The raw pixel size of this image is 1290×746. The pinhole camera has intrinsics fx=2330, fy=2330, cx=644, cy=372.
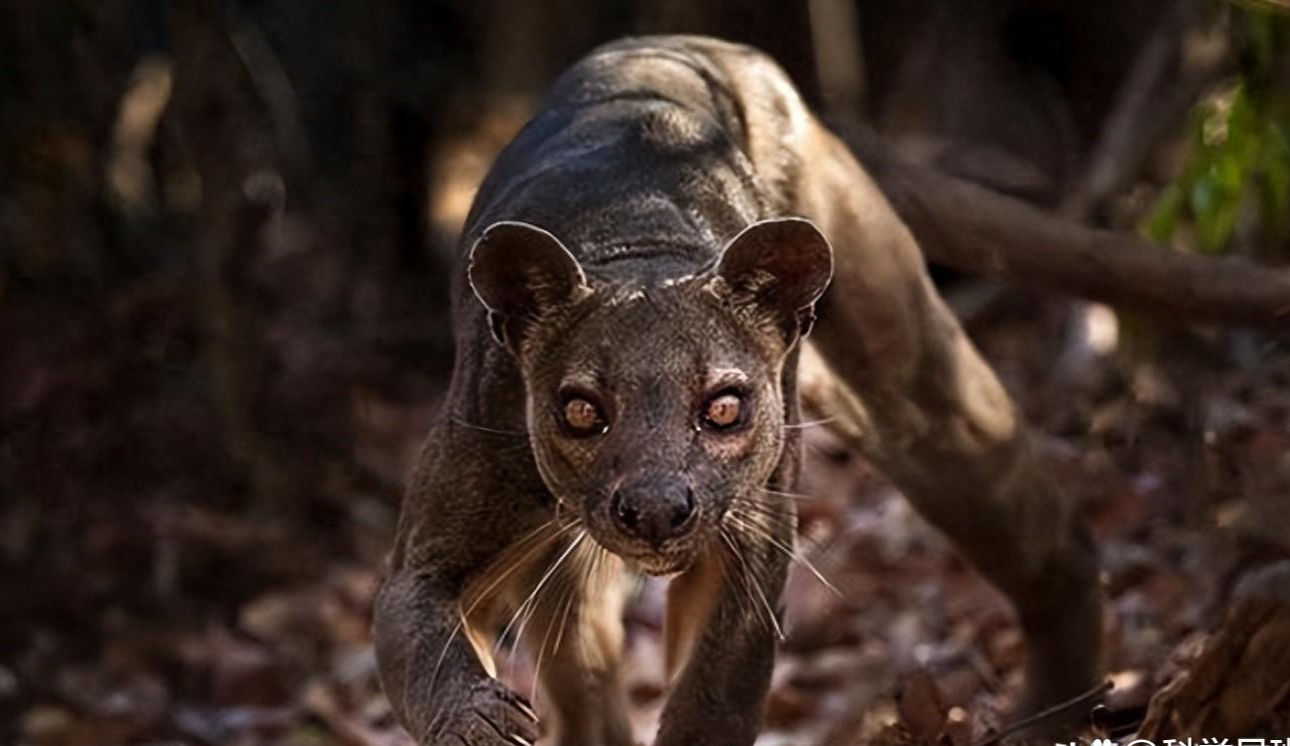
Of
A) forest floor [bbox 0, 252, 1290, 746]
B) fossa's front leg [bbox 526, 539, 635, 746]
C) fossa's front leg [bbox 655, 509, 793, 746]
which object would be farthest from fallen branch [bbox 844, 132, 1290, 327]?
fossa's front leg [bbox 655, 509, 793, 746]

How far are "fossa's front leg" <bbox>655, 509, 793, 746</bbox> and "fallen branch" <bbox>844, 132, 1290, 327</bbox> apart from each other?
152 centimetres

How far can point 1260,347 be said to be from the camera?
6.69 m

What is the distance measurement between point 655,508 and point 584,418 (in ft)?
1.01

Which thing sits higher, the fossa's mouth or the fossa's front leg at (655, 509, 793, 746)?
the fossa's mouth

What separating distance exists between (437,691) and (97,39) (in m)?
6.94

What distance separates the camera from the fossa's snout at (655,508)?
11.9ft

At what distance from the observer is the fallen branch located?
5.62 metres

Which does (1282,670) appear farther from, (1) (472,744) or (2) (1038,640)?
(2) (1038,640)

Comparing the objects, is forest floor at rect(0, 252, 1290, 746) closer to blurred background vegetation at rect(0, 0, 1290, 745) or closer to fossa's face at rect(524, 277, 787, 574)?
blurred background vegetation at rect(0, 0, 1290, 745)

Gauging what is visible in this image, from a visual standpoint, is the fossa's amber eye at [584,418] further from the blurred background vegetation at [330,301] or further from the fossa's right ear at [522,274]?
the blurred background vegetation at [330,301]

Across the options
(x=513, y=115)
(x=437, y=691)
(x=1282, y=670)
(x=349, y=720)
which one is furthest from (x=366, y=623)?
(x=1282, y=670)

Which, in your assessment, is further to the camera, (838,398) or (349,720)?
(349,720)

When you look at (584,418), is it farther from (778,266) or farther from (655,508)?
(778,266)

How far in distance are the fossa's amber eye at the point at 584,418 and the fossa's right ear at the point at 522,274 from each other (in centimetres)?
22
